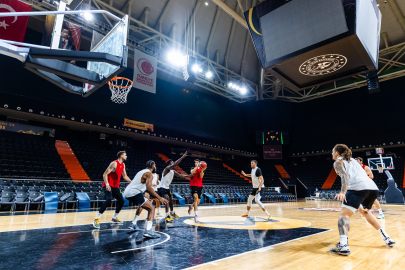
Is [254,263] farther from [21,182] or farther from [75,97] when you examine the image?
[75,97]

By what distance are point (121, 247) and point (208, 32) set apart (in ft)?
57.9

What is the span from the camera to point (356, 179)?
3.36 metres

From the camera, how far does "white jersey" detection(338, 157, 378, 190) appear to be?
3.32 m

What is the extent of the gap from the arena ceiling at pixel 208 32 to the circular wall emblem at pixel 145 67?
2.34 meters

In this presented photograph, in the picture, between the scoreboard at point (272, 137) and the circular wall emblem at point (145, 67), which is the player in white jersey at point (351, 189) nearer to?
the circular wall emblem at point (145, 67)

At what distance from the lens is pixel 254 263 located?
272 centimetres

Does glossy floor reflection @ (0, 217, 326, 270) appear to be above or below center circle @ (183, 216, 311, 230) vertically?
above

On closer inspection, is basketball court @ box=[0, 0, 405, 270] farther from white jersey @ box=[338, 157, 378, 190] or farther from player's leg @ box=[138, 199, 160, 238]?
white jersey @ box=[338, 157, 378, 190]

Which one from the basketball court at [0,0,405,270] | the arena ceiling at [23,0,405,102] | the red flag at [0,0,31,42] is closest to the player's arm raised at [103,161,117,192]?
the basketball court at [0,0,405,270]

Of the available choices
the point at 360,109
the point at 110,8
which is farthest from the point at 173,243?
the point at 360,109

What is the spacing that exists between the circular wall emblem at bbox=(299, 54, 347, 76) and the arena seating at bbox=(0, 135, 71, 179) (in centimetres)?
→ 1193

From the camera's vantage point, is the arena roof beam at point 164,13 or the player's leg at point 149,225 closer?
the player's leg at point 149,225

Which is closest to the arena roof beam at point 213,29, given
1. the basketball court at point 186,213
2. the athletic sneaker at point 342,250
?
the basketball court at point 186,213

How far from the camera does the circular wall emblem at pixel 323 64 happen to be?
24.0 ft
